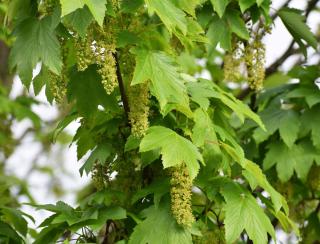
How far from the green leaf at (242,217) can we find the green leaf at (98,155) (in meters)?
0.66

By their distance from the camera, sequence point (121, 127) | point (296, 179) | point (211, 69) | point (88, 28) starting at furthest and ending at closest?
point (211, 69) → point (296, 179) → point (121, 127) → point (88, 28)

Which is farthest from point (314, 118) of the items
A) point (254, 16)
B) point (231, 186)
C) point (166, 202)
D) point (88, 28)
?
point (88, 28)

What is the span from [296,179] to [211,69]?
176cm

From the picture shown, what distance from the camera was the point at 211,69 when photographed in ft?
19.7

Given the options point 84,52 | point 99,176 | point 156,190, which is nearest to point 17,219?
point 99,176

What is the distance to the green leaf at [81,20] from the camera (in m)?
2.73

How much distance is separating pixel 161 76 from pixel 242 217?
84 centimetres

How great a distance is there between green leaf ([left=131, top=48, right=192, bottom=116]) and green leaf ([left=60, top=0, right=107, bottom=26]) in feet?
1.41

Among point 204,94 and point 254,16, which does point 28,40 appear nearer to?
point 204,94

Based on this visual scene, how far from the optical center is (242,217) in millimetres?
3168

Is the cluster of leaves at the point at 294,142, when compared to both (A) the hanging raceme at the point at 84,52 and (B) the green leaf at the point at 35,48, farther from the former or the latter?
(B) the green leaf at the point at 35,48

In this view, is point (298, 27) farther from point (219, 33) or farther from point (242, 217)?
point (242, 217)

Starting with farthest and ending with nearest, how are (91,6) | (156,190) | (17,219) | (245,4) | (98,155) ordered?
(17,219)
(245,4)
(98,155)
(156,190)
(91,6)

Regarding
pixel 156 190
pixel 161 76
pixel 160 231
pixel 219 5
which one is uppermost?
pixel 219 5
